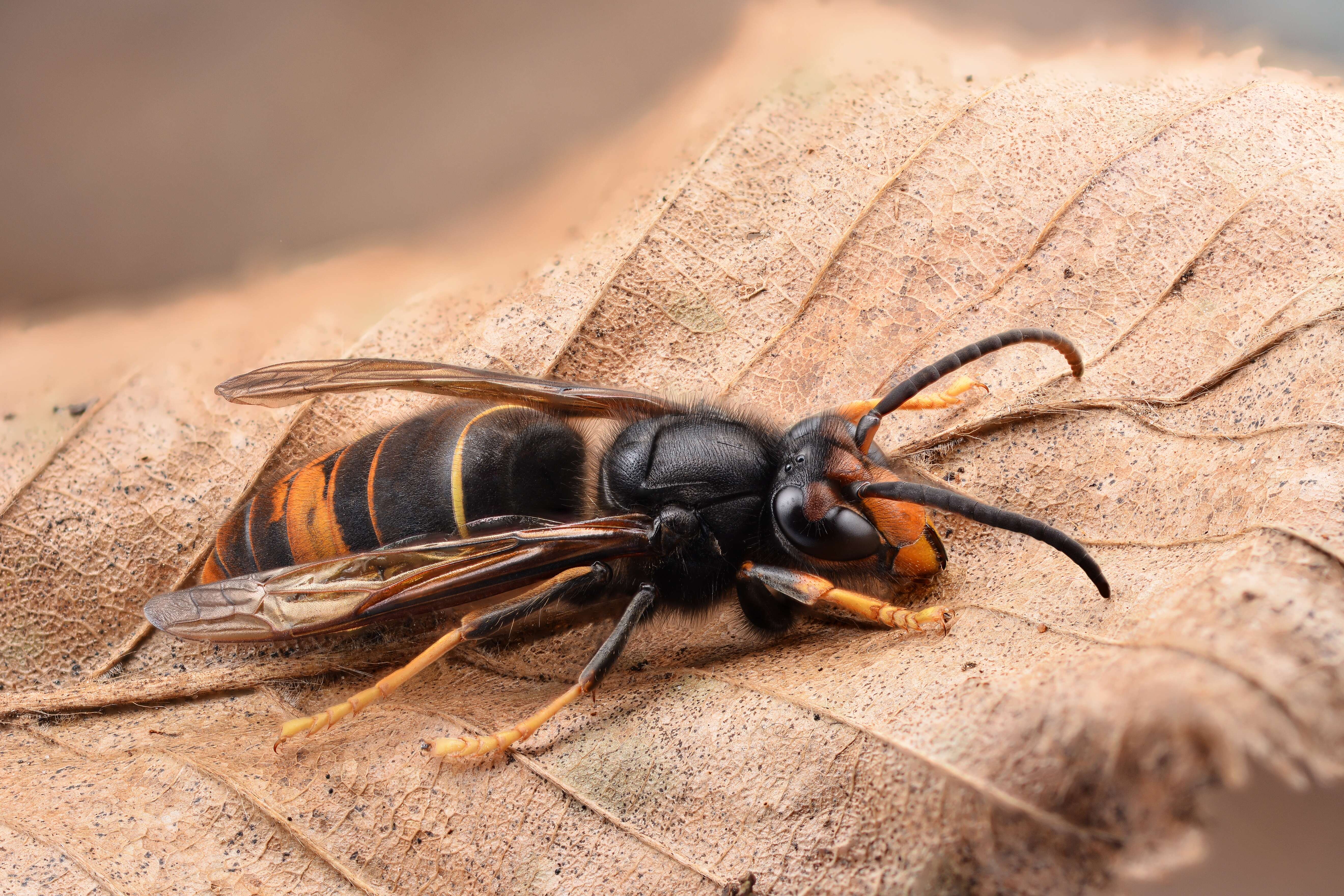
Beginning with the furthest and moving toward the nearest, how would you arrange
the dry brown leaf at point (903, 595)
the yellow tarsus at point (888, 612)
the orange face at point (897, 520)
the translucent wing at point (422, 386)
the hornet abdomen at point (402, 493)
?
the translucent wing at point (422, 386)
the hornet abdomen at point (402, 493)
the orange face at point (897, 520)
the yellow tarsus at point (888, 612)
the dry brown leaf at point (903, 595)

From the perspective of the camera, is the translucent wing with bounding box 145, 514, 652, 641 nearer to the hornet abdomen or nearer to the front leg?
the hornet abdomen

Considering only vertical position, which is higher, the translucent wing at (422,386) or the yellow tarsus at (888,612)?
the yellow tarsus at (888,612)

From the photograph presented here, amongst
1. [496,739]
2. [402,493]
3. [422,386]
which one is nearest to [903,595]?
[496,739]

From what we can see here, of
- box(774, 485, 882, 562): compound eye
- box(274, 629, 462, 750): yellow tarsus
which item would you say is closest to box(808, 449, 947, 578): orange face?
box(774, 485, 882, 562): compound eye

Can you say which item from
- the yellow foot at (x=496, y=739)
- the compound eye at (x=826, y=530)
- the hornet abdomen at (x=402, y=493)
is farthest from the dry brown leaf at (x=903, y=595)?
the hornet abdomen at (x=402, y=493)

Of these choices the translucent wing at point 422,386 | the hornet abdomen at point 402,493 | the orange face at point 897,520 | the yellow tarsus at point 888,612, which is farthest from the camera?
the translucent wing at point 422,386

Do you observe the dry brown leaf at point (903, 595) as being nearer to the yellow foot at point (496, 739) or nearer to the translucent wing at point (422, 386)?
the yellow foot at point (496, 739)

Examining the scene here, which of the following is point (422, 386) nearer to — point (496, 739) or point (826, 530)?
point (496, 739)
